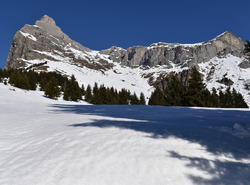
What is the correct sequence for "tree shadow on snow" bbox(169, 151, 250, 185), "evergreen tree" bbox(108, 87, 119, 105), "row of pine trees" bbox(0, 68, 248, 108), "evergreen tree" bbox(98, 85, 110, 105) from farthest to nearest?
"evergreen tree" bbox(108, 87, 119, 105) → "evergreen tree" bbox(98, 85, 110, 105) → "row of pine trees" bbox(0, 68, 248, 108) → "tree shadow on snow" bbox(169, 151, 250, 185)

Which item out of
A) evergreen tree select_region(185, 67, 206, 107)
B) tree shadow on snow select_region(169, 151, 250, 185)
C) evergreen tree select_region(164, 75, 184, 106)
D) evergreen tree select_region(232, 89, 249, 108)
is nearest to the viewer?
tree shadow on snow select_region(169, 151, 250, 185)

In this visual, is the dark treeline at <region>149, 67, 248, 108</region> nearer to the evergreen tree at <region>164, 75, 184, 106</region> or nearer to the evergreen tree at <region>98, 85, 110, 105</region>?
the evergreen tree at <region>164, 75, 184, 106</region>

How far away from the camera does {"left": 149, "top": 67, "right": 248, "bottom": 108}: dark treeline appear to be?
1051 inches

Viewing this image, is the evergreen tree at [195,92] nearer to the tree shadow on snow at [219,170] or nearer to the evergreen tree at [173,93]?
the evergreen tree at [173,93]

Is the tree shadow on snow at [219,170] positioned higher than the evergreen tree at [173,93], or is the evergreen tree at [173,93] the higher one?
the evergreen tree at [173,93]

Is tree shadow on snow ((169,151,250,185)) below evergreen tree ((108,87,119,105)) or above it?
below

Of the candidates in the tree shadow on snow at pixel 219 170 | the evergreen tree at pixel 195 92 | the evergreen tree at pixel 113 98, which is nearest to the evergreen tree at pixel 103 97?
the evergreen tree at pixel 113 98

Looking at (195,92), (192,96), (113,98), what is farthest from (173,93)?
(113,98)

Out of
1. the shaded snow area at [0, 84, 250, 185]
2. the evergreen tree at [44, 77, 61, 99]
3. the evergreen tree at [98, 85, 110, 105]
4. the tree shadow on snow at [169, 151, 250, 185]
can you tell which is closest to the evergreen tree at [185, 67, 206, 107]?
the shaded snow area at [0, 84, 250, 185]

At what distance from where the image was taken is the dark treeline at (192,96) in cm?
2670

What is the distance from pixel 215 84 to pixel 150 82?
209 feet

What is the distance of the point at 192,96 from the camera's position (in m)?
26.4

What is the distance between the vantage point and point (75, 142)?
4.03 metres

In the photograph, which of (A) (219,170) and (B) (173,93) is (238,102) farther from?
(A) (219,170)
